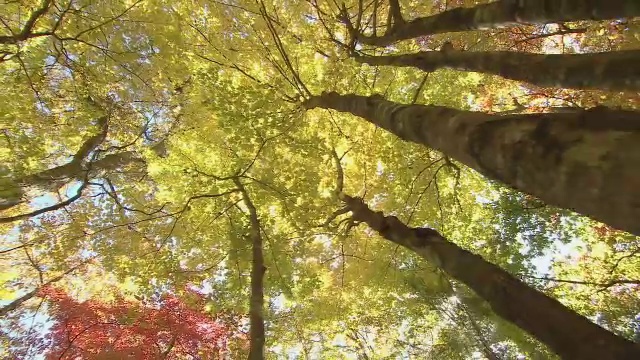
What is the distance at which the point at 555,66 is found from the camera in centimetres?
411

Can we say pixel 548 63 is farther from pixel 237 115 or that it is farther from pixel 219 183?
pixel 219 183

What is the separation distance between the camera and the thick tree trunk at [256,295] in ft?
23.0

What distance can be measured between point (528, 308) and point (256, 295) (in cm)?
524

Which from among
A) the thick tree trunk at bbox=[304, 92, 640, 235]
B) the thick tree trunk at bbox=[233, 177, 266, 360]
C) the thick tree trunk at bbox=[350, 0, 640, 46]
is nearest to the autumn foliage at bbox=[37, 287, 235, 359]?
the thick tree trunk at bbox=[233, 177, 266, 360]

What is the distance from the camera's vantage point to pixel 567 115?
6.64 ft

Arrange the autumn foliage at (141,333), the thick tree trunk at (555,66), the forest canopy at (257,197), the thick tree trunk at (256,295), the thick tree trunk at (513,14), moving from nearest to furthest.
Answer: the thick tree trunk at (513,14), the thick tree trunk at (555,66), the thick tree trunk at (256,295), the forest canopy at (257,197), the autumn foliage at (141,333)

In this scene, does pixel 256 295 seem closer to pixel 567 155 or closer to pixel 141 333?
pixel 141 333

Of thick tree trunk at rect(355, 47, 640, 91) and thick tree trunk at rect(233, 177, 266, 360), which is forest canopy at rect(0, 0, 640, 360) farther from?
thick tree trunk at rect(355, 47, 640, 91)

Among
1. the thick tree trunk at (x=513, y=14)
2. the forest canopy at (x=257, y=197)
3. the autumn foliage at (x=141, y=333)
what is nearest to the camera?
the thick tree trunk at (x=513, y=14)

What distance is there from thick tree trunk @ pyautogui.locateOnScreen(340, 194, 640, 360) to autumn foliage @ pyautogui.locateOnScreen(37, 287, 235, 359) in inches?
271

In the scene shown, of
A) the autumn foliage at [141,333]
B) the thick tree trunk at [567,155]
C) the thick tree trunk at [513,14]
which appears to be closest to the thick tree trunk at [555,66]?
the thick tree trunk at [513,14]

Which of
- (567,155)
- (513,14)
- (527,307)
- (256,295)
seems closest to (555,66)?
(513,14)

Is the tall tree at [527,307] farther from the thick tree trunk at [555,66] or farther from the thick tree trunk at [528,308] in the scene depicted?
the thick tree trunk at [555,66]

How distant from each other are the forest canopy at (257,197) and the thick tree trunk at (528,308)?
9.81 feet
